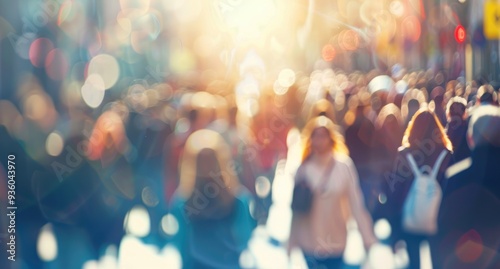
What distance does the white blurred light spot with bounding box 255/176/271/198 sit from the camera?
369 centimetres

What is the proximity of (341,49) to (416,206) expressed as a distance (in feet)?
2.79

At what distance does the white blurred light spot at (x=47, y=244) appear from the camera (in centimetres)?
368

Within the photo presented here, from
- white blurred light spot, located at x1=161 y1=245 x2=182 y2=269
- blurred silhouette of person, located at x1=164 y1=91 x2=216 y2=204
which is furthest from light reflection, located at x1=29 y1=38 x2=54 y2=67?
white blurred light spot, located at x1=161 y1=245 x2=182 y2=269

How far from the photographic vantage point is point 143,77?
12.0 feet

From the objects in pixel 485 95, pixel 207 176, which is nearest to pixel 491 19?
pixel 485 95

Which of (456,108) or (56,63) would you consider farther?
(456,108)

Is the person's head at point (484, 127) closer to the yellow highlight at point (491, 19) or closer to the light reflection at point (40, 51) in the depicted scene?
the yellow highlight at point (491, 19)

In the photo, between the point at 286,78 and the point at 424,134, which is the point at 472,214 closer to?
the point at 424,134

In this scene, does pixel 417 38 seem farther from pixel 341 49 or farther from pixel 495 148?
pixel 495 148

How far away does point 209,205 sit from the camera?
3.64 meters

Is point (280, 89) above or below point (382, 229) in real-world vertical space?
above

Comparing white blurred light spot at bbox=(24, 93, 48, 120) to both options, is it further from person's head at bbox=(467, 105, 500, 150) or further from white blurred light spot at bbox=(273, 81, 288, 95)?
person's head at bbox=(467, 105, 500, 150)

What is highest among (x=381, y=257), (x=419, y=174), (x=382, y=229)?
(x=419, y=174)

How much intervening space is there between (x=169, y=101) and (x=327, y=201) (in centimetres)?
89
